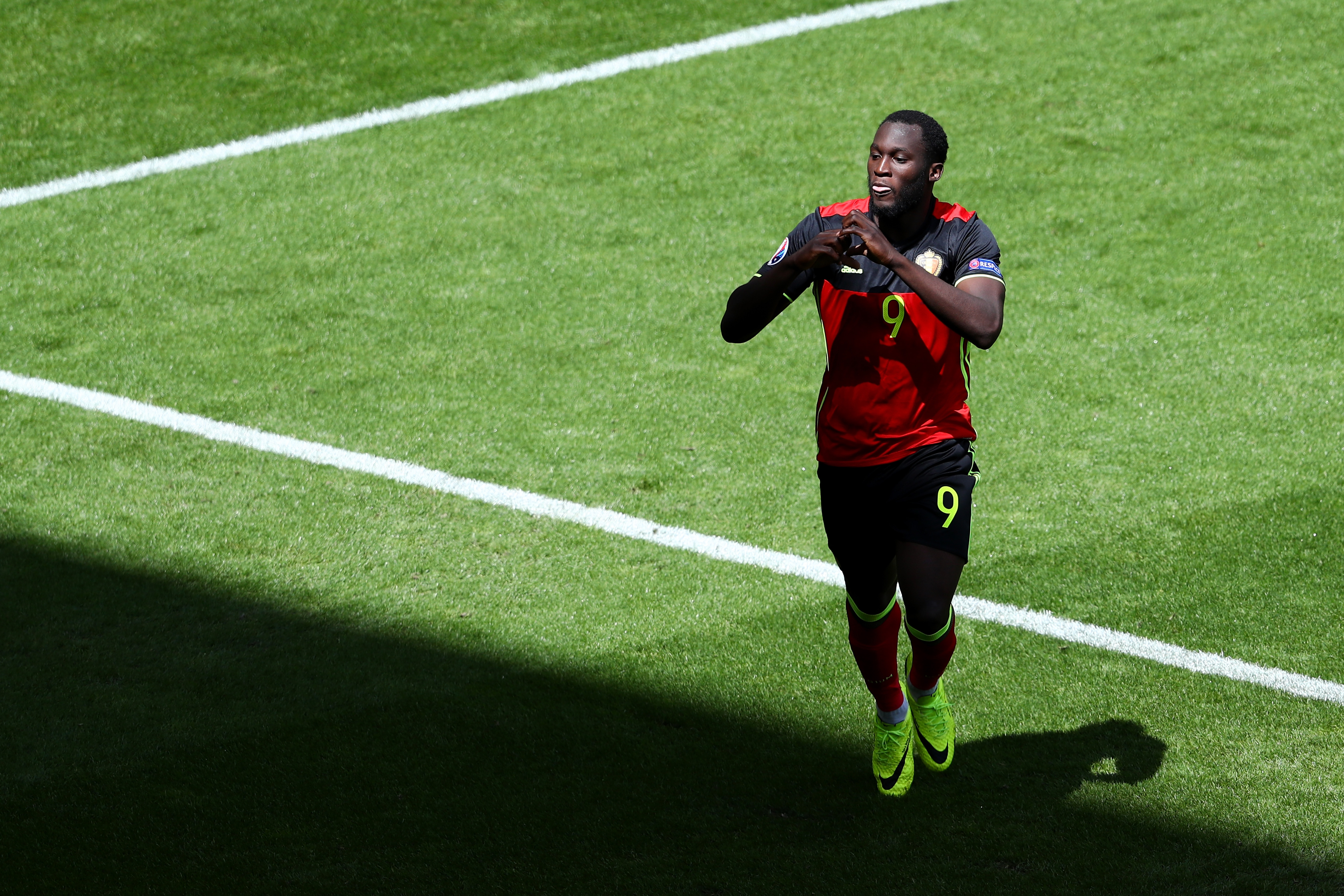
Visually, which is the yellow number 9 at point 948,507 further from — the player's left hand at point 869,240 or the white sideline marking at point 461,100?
the white sideline marking at point 461,100

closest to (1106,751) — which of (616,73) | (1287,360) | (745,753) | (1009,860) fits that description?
(1009,860)

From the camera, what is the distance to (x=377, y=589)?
7.57 metres

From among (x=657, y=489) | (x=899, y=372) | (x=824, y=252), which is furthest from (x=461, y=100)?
(x=824, y=252)

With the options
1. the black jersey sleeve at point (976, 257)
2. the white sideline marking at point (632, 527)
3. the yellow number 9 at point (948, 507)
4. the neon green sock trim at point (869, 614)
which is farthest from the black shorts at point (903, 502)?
the white sideline marking at point (632, 527)

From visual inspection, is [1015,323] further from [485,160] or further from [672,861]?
[672,861]

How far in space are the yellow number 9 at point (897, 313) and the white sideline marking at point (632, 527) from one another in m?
2.26

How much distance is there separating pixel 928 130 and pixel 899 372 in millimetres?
806

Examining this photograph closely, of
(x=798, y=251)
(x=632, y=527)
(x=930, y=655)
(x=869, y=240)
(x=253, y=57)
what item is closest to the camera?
(x=869, y=240)

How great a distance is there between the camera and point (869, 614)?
19.0 ft

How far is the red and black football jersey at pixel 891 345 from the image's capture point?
17.7ft

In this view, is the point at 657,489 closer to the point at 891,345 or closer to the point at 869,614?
the point at 869,614

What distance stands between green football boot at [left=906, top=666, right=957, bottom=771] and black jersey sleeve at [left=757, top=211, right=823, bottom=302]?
157cm

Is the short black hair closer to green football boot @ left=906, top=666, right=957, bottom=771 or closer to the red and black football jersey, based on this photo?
the red and black football jersey

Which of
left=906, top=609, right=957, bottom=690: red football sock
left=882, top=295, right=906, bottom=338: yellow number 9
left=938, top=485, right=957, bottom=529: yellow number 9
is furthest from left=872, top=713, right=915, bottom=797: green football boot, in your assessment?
left=882, top=295, right=906, bottom=338: yellow number 9
